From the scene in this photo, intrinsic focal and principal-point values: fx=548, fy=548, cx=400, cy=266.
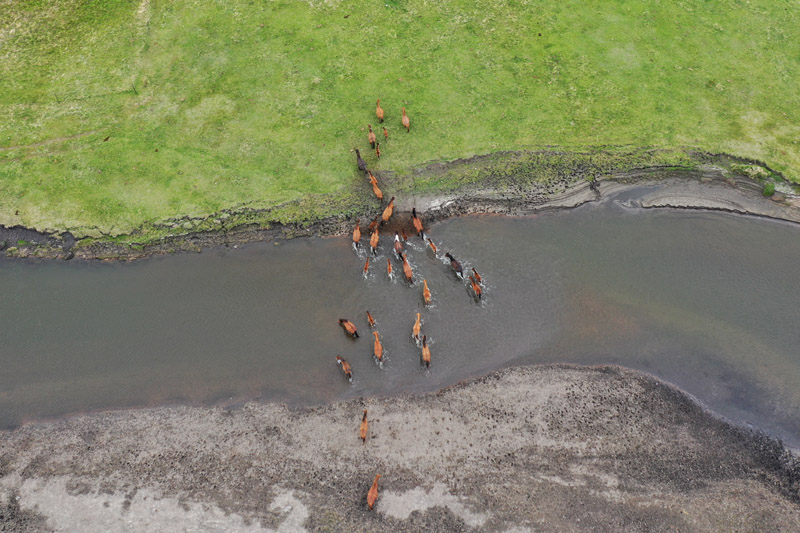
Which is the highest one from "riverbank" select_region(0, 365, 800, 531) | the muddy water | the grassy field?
the grassy field

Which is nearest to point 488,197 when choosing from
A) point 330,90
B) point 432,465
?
point 330,90

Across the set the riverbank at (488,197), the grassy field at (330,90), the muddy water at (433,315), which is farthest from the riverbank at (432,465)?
the grassy field at (330,90)

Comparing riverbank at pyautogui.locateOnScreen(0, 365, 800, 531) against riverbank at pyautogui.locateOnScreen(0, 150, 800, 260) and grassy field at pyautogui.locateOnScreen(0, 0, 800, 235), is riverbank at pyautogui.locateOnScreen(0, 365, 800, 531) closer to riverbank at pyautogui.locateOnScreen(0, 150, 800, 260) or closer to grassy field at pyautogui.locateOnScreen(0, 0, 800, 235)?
riverbank at pyautogui.locateOnScreen(0, 150, 800, 260)

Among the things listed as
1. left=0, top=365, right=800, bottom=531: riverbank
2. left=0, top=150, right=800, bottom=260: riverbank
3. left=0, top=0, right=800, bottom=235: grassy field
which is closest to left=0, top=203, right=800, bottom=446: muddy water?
left=0, top=150, right=800, bottom=260: riverbank

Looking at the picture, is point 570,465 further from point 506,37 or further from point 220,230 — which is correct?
point 506,37

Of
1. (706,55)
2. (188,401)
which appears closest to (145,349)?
(188,401)

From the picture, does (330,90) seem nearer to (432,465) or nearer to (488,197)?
(488,197)

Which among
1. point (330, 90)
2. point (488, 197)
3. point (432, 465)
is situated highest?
point (330, 90)
